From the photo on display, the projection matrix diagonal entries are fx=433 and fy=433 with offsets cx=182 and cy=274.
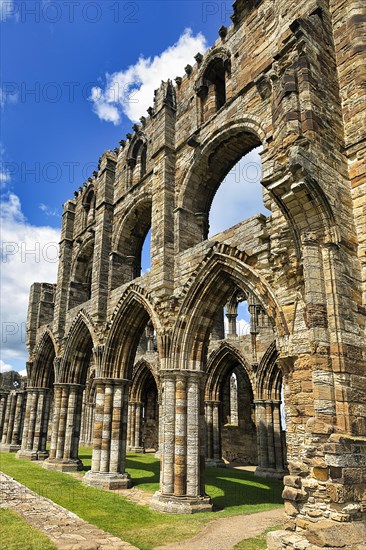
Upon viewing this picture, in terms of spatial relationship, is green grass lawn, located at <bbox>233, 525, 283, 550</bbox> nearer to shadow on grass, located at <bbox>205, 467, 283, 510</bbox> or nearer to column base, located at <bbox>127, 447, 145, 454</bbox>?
shadow on grass, located at <bbox>205, 467, 283, 510</bbox>

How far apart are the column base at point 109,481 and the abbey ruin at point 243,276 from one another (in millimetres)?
43

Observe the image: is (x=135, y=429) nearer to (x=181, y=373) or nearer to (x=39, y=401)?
(x=39, y=401)

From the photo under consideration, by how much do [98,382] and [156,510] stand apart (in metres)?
4.53

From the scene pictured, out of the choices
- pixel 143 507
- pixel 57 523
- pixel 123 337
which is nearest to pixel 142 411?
pixel 123 337

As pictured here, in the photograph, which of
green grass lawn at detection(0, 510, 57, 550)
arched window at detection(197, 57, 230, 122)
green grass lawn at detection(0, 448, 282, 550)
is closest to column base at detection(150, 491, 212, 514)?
green grass lawn at detection(0, 448, 282, 550)

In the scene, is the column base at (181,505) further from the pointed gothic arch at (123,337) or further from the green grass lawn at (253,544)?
the pointed gothic arch at (123,337)

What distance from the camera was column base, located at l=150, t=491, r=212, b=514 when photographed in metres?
8.65

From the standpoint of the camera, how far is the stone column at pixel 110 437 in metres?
11.5

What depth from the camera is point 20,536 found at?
651 cm

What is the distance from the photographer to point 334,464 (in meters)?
5.30

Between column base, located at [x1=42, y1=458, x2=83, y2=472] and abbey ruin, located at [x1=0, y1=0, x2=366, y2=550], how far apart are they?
47 mm

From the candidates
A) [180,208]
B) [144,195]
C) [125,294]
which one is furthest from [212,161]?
[125,294]

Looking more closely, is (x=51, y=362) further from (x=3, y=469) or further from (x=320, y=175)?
(x=320, y=175)

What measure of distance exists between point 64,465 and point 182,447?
6.89 m
